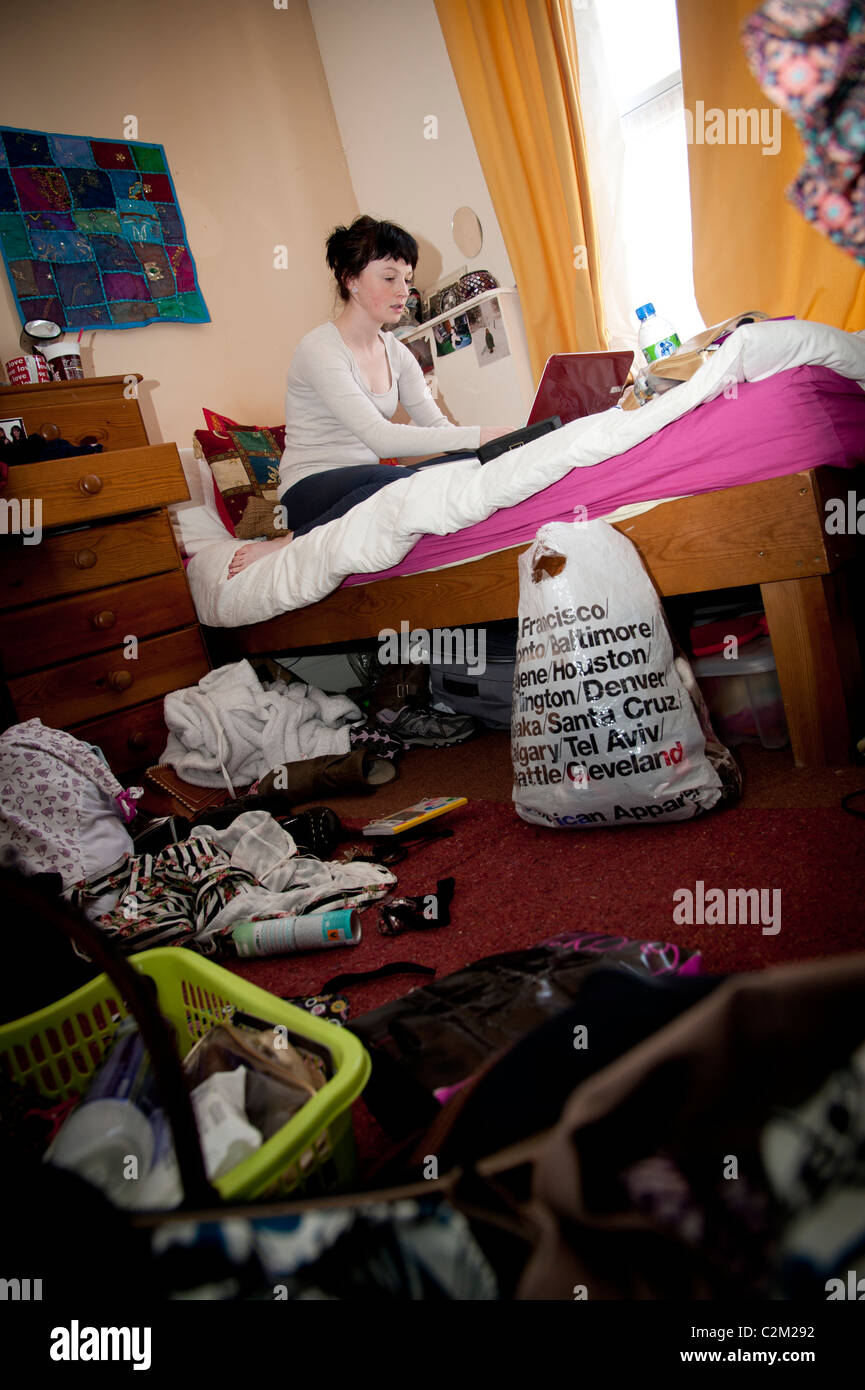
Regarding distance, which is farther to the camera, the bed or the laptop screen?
the laptop screen

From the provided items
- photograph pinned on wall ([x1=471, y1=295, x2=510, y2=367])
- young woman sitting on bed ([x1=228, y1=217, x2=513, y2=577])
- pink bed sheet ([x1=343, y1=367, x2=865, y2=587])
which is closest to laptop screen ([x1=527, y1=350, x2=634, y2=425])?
young woman sitting on bed ([x1=228, y1=217, x2=513, y2=577])

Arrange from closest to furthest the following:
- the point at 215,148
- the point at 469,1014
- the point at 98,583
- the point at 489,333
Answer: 1. the point at 469,1014
2. the point at 98,583
3. the point at 489,333
4. the point at 215,148

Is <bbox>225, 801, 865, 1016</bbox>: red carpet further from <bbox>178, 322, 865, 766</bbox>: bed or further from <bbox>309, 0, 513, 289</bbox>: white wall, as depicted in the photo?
<bbox>309, 0, 513, 289</bbox>: white wall

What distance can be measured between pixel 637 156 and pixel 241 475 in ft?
5.09

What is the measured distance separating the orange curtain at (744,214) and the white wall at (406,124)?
2.77 ft

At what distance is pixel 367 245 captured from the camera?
80.4 inches

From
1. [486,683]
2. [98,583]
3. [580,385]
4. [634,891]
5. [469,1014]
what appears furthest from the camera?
[98,583]

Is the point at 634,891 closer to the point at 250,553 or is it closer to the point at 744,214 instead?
the point at 250,553

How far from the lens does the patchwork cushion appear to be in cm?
247

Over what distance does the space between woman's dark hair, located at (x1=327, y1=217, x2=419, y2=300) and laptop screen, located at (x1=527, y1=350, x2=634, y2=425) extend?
Result: 0.57 meters

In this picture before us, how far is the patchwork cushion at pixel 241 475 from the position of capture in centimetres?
247

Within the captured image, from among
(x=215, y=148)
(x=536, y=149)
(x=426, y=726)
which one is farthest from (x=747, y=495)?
(x=215, y=148)

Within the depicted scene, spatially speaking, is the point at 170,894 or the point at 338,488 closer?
the point at 170,894

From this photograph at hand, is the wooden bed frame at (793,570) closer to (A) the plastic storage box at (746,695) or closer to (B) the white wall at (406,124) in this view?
(A) the plastic storage box at (746,695)
